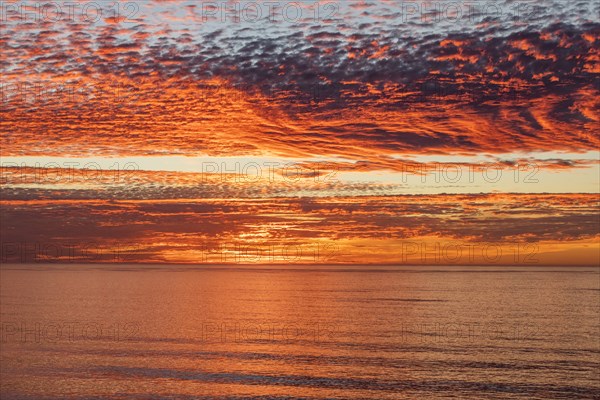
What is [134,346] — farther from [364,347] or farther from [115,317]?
[115,317]

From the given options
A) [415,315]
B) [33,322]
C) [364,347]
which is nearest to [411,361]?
[364,347]

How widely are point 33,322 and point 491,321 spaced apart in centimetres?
5086

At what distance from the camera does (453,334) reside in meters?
63.8

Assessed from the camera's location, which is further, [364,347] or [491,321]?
[491,321]

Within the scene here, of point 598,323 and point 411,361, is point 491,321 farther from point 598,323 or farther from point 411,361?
point 411,361

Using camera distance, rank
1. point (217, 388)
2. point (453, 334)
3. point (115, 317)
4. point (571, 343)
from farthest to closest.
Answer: point (115, 317) → point (453, 334) → point (571, 343) → point (217, 388)

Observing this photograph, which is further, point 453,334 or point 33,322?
point 33,322

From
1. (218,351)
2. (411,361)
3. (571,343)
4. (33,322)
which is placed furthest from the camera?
(33,322)

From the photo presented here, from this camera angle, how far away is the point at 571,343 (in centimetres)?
5666

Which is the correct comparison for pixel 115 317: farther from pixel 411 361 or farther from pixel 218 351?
pixel 411 361

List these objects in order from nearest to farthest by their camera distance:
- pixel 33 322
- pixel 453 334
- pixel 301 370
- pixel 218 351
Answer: pixel 301 370
pixel 218 351
pixel 453 334
pixel 33 322

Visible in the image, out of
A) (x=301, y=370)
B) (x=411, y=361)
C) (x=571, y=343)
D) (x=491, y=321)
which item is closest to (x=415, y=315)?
(x=491, y=321)

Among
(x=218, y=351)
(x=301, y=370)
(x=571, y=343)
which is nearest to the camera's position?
(x=301, y=370)

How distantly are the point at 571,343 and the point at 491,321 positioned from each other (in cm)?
2014
